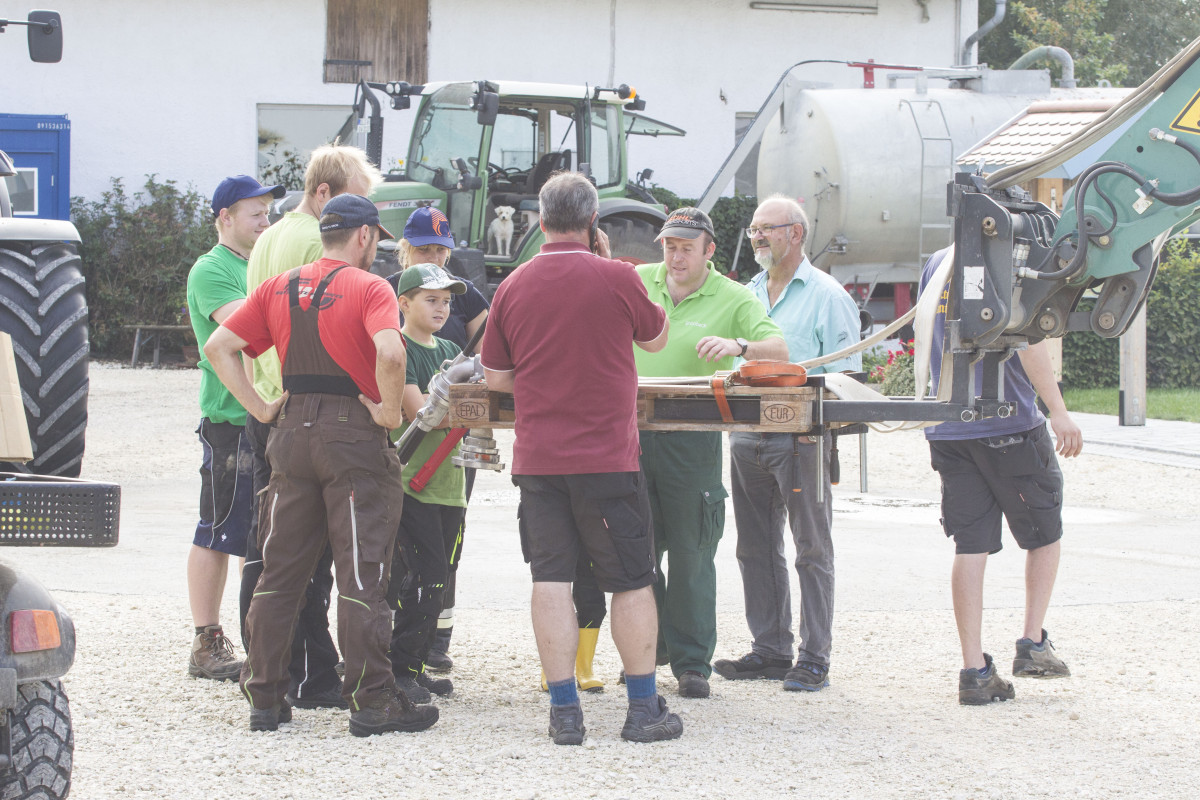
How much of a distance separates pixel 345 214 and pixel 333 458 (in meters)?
0.82

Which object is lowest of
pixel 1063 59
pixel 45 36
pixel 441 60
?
pixel 45 36

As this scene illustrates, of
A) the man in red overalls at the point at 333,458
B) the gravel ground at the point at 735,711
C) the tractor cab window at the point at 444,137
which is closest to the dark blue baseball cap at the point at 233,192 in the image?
the man in red overalls at the point at 333,458

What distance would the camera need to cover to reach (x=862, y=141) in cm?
1557

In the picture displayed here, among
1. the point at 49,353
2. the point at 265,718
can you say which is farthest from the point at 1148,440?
the point at 49,353

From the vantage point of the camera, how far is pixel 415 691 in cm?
459

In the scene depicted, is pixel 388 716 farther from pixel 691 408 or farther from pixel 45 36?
pixel 45 36

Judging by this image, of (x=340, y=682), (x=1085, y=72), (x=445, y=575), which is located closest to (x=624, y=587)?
(x=445, y=575)

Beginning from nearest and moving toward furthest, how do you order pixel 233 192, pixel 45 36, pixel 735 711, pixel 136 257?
pixel 735 711, pixel 233 192, pixel 45 36, pixel 136 257

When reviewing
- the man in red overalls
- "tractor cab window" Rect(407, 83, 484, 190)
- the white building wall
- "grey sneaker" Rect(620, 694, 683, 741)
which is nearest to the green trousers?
"grey sneaker" Rect(620, 694, 683, 741)

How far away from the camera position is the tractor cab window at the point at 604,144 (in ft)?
42.9

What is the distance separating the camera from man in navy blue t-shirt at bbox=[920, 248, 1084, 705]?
15.5ft

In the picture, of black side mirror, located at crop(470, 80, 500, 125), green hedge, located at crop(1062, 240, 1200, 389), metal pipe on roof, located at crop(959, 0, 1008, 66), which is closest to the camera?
black side mirror, located at crop(470, 80, 500, 125)

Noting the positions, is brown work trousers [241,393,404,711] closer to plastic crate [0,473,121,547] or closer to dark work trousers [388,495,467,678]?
dark work trousers [388,495,467,678]

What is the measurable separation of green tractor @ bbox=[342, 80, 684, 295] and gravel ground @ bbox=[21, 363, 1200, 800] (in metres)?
5.63
